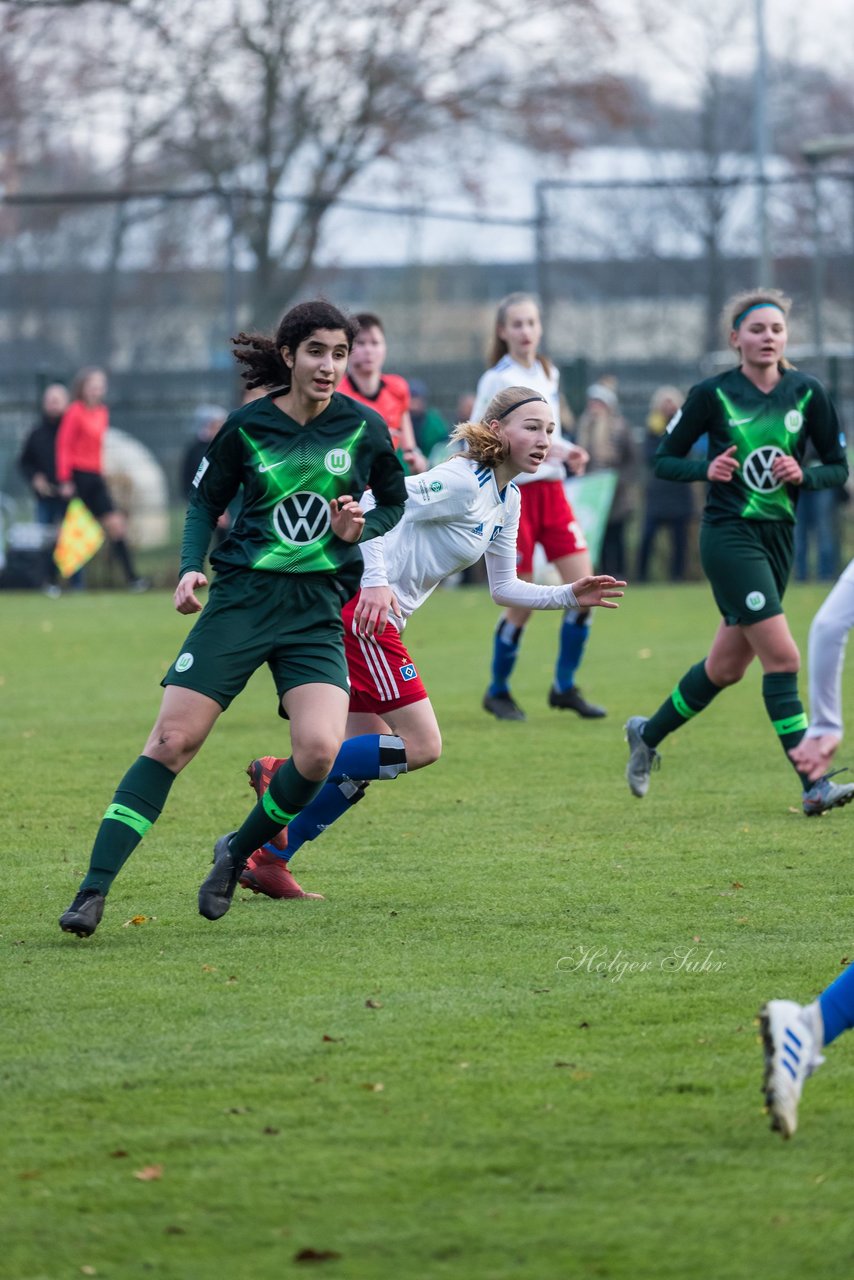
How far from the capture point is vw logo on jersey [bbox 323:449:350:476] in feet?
18.2

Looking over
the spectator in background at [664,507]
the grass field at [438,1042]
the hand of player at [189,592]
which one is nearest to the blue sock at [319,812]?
the grass field at [438,1042]

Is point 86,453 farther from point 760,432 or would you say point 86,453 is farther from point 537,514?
point 760,432

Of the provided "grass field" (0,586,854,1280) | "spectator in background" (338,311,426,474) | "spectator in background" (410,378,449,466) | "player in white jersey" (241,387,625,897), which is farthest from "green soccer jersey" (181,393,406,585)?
"spectator in background" (410,378,449,466)

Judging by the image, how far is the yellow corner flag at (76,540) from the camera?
821 inches

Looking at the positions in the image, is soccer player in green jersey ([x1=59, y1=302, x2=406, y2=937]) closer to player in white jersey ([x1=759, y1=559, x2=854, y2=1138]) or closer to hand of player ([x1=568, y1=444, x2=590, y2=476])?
player in white jersey ([x1=759, y1=559, x2=854, y2=1138])

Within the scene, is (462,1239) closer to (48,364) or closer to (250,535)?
(250,535)

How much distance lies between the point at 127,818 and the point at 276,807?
0.44 m

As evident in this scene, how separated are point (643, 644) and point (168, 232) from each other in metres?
9.68

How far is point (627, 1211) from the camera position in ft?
11.3

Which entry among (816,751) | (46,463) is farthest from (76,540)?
(816,751)

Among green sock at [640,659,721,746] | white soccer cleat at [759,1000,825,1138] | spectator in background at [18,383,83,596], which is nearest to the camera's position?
white soccer cleat at [759,1000,825,1138]

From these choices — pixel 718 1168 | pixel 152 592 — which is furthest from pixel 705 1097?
pixel 152 592

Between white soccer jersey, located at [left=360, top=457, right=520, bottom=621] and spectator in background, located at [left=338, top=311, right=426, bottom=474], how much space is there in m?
3.42

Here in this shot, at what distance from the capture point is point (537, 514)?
412 inches
